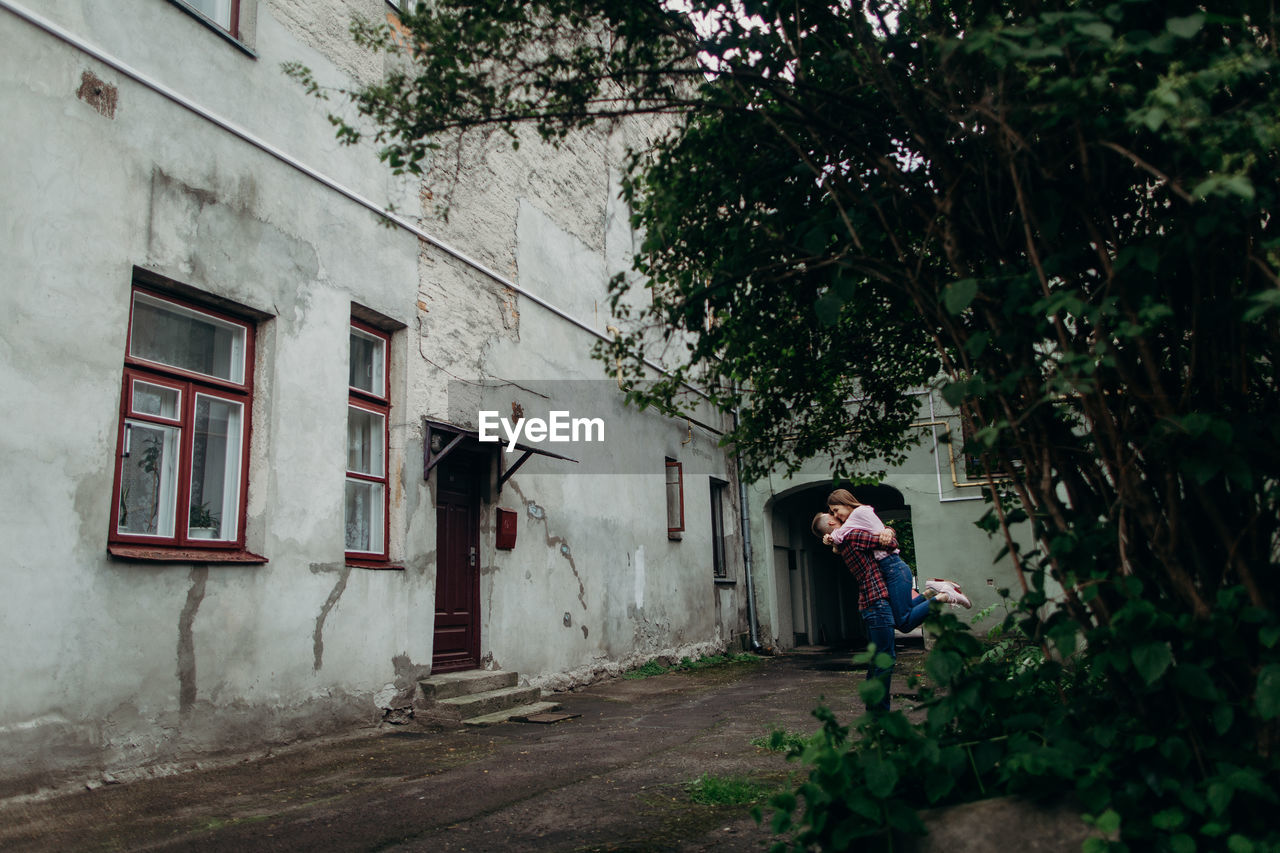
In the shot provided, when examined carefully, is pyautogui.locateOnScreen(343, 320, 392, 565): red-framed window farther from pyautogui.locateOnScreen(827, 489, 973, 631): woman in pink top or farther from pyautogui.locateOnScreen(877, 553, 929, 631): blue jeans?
pyautogui.locateOnScreen(877, 553, 929, 631): blue jeans

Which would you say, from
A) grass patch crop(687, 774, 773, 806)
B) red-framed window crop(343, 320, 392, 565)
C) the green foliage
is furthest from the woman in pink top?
red-framed window crop(343, 320, 392, 565)

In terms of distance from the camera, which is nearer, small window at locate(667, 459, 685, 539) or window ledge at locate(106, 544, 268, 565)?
window ledge at locate(106, 544, 268, 565)

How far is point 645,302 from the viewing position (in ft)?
40.5

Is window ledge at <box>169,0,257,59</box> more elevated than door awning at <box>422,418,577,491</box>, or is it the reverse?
window ledge at <box>169,0,257,59</box>

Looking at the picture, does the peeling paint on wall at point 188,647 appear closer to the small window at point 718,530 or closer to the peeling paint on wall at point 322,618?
the peeling paint on wall at point 322,618

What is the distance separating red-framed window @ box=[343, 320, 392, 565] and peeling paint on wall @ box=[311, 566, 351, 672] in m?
0.31

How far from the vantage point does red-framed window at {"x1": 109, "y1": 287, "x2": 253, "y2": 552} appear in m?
5.25

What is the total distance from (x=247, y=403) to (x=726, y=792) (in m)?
4.08

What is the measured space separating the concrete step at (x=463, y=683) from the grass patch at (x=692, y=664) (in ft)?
8.26

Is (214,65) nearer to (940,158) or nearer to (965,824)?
(940,158)

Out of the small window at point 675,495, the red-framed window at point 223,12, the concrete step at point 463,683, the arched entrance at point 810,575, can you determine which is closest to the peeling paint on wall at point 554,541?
the concrete step at point 463,683

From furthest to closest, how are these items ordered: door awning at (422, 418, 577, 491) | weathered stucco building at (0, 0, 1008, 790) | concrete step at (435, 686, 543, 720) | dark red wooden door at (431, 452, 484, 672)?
dark red wooden door at (431, 452, 484, 672), door awning at (422, 418, 577, 491), concrete step at (435, 686, 543, 720), weathered stucco building at (0, 0, 1008, 790)

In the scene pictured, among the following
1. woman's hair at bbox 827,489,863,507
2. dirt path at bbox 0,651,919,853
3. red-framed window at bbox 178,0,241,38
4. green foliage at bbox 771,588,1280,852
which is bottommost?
dirt path at bbox 0,651,919,853

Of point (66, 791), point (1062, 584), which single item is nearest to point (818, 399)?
point (1062, 584)
